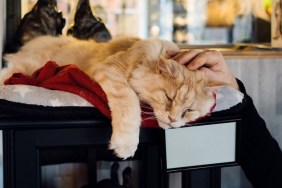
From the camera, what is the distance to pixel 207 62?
964 millimetres

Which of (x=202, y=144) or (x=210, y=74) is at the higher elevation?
(x=210, y=74)

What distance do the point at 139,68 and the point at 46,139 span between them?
24 centimetres

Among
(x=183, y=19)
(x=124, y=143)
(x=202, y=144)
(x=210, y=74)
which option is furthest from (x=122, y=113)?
(x=183, y=19)

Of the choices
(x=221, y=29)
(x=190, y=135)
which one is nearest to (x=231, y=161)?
(x=190, y=135)

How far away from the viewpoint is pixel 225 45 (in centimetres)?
207

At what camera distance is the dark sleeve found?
103 cm

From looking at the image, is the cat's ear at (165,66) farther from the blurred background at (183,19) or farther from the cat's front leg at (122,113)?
the blurred background at (183,19)

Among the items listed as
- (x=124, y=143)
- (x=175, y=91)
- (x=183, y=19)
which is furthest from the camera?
(x=183, y=19)

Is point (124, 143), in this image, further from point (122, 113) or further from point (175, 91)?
point (175, 91)

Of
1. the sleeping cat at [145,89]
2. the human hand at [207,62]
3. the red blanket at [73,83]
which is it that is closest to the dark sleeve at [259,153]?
the human hand at [207,62]

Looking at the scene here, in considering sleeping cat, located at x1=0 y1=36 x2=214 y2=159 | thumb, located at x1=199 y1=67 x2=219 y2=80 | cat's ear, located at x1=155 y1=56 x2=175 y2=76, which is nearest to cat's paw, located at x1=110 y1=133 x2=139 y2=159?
sleeping cat, located at x1=0 y1=36 x2=214 y2=159

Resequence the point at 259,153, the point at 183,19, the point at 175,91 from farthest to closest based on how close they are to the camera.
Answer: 1. the point at 183,19
2. the point at 259,153
3. the point at 175,91

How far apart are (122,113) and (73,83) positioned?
0.10 meters

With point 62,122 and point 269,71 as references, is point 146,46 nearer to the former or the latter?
point 62,122
